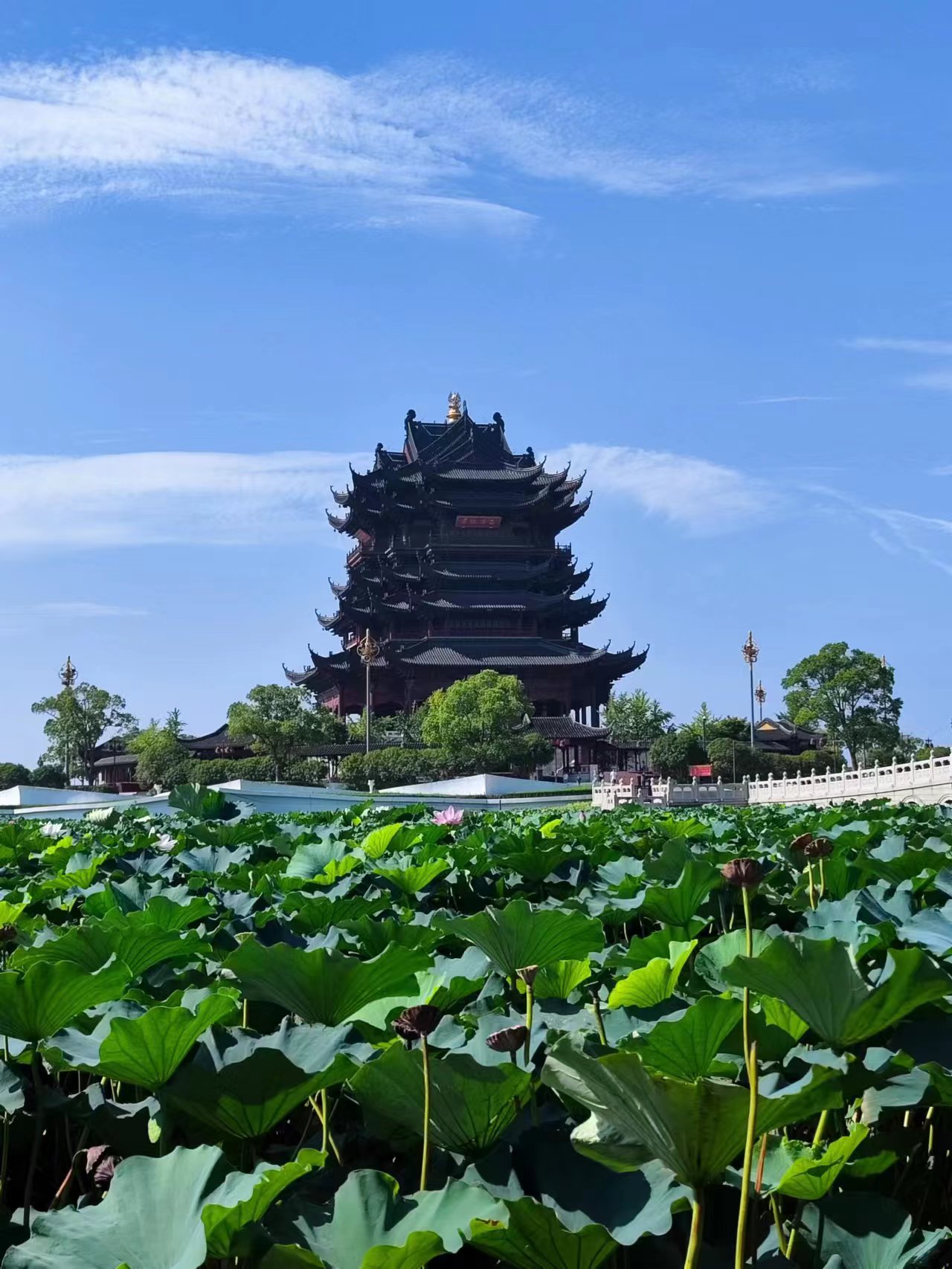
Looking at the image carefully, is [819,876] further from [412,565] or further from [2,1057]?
[412,565]

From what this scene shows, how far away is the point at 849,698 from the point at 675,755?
1122 cm

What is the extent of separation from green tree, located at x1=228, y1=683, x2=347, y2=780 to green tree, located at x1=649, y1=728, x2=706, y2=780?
1187cm

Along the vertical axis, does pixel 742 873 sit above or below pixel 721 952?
above

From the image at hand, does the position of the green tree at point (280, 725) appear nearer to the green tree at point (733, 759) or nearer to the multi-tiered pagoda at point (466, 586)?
the multi-tiered pagoda at point (466, 586)

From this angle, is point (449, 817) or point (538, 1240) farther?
point (449, 817)

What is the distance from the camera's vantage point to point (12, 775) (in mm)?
43406

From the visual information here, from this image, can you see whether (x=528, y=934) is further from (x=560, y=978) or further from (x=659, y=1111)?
(x=659, y=1111)

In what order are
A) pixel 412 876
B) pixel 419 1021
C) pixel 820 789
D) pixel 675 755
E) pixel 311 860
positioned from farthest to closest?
1. pixel 675 755
2. pixel 820 789
3. pixel 311 860
4. pixel 412 876
5. pixel 419 1021

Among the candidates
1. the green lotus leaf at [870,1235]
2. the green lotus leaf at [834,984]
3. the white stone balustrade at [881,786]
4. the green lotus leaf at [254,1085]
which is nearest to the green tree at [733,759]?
the white stone balustrade at [881,786]

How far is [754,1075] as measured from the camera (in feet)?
3.19

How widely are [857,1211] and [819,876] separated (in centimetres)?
163

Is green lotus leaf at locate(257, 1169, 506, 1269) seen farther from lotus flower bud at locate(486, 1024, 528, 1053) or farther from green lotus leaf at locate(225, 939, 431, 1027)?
green lotus leaf at locate(225, 939, 431, 1027)

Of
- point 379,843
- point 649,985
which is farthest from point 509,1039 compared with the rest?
point 379,843

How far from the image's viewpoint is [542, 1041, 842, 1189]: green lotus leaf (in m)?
0.92
